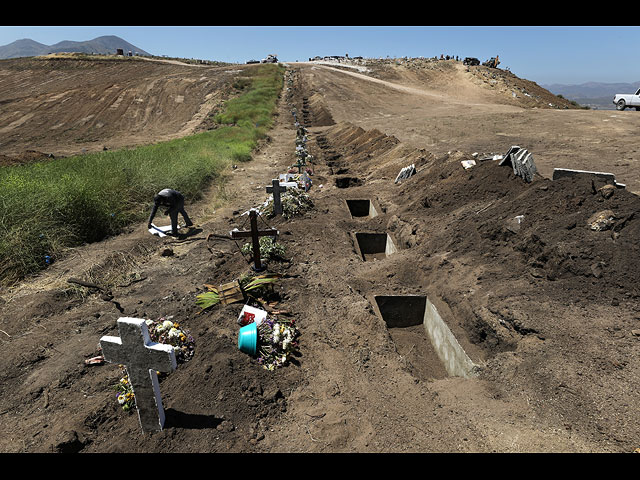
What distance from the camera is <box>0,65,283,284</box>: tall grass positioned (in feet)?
23.3

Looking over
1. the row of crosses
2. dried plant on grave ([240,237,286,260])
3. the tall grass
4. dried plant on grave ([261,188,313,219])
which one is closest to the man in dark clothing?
the tall grass

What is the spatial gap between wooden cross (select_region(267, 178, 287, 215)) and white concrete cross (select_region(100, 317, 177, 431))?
564 centimetres

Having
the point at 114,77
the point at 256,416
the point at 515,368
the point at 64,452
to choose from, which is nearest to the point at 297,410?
the point at 256,416

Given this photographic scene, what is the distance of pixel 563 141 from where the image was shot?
1364cm

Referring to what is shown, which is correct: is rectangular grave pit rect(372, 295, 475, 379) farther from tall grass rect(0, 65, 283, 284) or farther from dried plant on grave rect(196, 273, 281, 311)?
tall grass rect(0, 65, 283, 284)

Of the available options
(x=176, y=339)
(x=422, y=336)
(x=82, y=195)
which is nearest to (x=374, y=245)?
(x=422, y=336)

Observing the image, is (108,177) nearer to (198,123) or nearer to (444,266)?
(444,266)

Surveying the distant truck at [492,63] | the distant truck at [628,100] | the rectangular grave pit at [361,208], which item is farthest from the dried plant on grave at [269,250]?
the distant truck at [492,63]

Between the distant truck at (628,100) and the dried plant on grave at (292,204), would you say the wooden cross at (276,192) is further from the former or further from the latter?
the distant truck at (628,100)

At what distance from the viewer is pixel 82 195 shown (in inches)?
A: 332

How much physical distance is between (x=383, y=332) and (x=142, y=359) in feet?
10.2

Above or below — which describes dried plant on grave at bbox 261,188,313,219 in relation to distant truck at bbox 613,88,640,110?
below

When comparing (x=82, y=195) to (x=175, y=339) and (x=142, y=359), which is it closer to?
(x=175, y=339)
